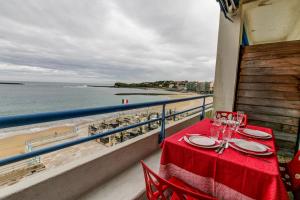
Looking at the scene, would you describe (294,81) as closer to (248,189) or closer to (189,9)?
(248,189)

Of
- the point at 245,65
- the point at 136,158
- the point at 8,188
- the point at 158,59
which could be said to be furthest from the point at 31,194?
the point at 158,59

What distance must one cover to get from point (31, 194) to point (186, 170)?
1.05m

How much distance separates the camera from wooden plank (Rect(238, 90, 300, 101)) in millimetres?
2197

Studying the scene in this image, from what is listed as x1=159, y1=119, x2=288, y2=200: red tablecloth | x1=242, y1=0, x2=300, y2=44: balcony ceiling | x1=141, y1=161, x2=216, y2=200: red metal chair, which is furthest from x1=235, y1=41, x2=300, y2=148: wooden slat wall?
x1=141, y1=161, x2=216, y2=200: red metal chair

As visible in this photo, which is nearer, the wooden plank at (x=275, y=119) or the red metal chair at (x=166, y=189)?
the red metal chair at (x=166, y=189)

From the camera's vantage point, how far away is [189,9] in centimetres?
332

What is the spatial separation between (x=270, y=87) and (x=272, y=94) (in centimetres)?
13

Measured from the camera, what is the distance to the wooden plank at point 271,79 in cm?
219

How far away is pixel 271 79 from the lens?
2.38 m

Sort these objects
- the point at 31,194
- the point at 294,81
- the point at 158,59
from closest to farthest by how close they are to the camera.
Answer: the point at 31,194 < the point at 294,81 < the point at 158,59

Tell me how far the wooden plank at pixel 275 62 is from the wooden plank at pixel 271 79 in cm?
19

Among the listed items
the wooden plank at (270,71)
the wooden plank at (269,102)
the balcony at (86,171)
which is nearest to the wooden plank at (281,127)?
the wooden plank at (269,102)

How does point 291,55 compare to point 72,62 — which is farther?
point 72,62

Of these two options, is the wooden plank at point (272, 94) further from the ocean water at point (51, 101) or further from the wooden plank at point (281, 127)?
the ocean water at point (51, 101)
